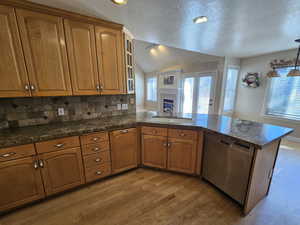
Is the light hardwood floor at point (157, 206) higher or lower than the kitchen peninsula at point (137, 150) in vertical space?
lower

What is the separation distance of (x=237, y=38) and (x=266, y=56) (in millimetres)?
2082

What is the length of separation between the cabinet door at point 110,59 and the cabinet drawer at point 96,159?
3.18ft

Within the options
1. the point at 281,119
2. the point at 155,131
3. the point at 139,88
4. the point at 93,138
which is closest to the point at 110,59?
the point at 93,138

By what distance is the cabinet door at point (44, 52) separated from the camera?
149 centimetres

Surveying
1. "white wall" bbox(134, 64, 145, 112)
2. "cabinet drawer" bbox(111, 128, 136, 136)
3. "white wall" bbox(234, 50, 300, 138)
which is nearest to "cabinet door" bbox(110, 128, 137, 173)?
"cabinet drawer" bbox(111, 128, 136, 136)

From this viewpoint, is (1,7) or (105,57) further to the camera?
(105,57)

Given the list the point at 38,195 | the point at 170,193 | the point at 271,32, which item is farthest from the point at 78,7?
the point at 271,32

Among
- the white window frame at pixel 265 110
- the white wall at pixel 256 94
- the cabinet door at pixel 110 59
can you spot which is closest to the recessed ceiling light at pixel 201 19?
the cabinet door at pixel 110 59

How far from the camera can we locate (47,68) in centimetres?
164

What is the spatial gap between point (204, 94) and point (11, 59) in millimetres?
5040

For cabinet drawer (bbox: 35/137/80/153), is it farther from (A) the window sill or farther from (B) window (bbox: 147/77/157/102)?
(B) window (bbox: 147/77/157/102)

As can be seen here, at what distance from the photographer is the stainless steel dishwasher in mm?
1416

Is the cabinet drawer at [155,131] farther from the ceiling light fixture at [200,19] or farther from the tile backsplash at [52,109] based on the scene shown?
the ceiling light fixture at [200,19]

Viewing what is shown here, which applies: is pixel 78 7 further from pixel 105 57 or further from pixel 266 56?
pixel 266 56
